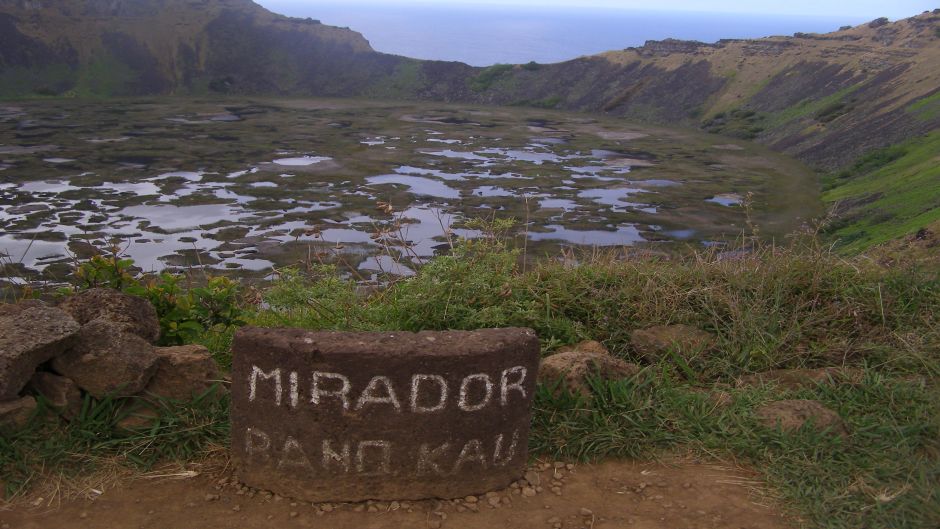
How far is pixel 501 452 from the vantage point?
3904 millimetres

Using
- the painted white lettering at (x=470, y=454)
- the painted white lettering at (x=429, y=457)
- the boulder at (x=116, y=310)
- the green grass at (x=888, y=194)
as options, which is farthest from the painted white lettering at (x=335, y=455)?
the green grass at (x=888, y=194)

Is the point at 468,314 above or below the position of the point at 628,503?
above

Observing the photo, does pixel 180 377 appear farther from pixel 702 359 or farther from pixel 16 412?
pixel 702 359

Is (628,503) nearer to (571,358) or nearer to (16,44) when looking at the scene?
(571,358)

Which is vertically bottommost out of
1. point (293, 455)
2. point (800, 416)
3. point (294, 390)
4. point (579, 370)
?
point (293, 455)

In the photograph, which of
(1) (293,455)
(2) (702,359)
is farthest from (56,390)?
(2) (702,359)

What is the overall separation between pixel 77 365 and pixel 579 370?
8.59ft

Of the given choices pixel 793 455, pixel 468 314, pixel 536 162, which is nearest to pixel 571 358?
pixel 468 314

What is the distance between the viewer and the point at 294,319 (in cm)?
541

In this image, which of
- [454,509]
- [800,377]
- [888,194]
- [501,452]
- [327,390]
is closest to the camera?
[327,390]

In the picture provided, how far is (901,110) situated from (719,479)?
3819 centimetres

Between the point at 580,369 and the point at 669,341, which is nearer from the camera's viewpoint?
the point at 580,369

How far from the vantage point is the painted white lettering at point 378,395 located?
3686 mm

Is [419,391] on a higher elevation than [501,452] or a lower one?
higher
